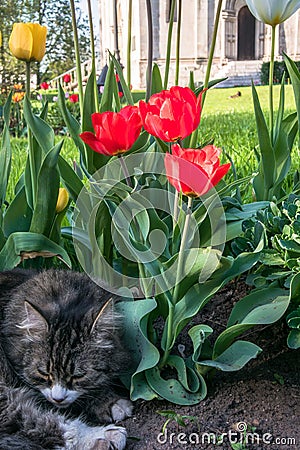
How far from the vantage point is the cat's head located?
174 cm

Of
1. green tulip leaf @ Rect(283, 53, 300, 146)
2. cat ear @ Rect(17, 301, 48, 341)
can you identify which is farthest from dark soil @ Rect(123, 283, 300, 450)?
green tulip leaf @ Rect(283, 53, 300, 146)

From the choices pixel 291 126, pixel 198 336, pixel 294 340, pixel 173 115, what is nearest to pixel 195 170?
pixel 173 115

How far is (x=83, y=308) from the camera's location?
1841 mm

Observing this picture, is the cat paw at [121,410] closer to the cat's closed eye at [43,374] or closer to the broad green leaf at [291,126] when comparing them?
the cat's closed eye at [43,374]

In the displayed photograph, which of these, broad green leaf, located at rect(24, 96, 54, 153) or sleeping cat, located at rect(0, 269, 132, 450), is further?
broad green leaf, located at rect(24, 96, 54, 153)

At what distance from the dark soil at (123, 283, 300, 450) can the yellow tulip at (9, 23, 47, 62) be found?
1.18 metres

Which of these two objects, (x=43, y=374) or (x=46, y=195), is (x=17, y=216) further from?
(x=43, y=374)

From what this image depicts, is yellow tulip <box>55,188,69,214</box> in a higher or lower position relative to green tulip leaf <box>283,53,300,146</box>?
lower

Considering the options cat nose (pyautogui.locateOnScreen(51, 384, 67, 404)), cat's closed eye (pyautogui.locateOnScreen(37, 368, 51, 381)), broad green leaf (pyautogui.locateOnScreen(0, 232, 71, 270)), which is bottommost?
cat nose (pyautogui.locateOnScreen(51, 384, 67, 404))

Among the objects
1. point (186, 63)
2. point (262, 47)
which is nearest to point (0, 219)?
point (186, 63)

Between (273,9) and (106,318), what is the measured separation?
4.04 ft

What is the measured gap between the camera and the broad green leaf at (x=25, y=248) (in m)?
1.92

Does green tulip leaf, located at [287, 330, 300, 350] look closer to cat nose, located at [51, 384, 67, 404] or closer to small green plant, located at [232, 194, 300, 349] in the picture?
small green plant, located at [232, 194, 300, 349]

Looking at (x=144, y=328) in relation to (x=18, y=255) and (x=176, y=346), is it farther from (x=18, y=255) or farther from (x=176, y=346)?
(x=18, y=255)
